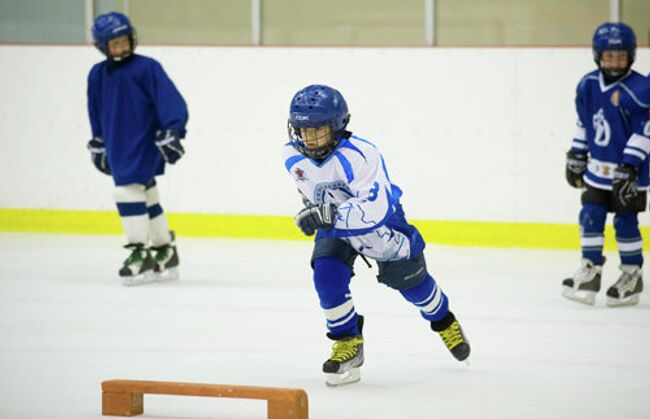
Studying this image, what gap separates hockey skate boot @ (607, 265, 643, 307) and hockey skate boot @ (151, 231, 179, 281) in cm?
244

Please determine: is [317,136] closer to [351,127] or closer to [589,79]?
[589,79]

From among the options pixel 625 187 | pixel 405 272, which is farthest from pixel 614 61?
→ pixel 405 272

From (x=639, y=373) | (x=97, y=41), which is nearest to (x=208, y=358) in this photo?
(x=639, y=373)

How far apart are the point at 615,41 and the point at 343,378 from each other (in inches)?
102

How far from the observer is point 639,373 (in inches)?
175

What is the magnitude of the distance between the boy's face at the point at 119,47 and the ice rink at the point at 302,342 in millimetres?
1261

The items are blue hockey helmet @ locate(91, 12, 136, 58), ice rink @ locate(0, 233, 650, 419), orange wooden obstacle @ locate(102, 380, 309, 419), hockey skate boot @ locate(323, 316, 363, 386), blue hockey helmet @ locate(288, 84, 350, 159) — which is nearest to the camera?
orange wooden obstacle @ locate(102, 380, 309, 419)

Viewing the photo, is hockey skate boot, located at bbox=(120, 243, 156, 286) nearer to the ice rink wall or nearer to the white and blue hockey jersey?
the ice rink wall

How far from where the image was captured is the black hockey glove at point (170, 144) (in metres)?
6.85

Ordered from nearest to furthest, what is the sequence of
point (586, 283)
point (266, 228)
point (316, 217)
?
point (316, 217)
point (586, 283)
point (266, 228)

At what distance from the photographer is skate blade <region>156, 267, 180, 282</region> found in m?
7.04

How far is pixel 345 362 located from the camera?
14.0 ft

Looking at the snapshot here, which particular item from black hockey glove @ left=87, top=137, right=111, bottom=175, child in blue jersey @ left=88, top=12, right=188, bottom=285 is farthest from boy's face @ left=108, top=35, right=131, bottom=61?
black hockey glove @ left=87, top=137, right=111, bottom=175

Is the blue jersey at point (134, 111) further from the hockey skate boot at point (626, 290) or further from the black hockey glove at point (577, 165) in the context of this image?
the hockey skate boot at point (626, 290)
